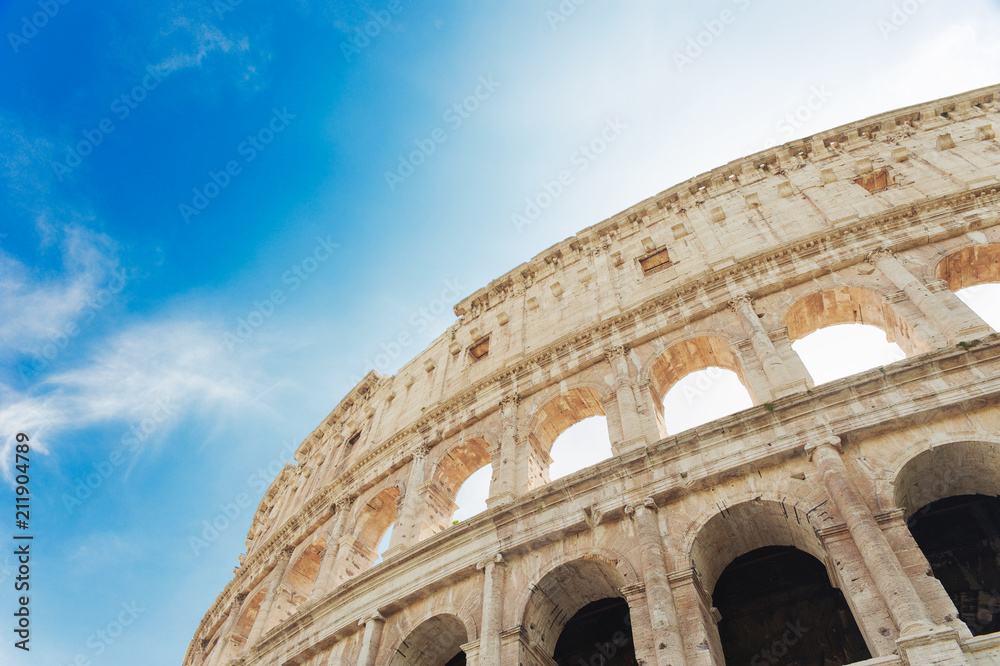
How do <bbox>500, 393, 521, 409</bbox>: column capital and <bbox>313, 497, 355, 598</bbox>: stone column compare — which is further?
<bbox>500, 393, 521, 409</bbox>: column capital

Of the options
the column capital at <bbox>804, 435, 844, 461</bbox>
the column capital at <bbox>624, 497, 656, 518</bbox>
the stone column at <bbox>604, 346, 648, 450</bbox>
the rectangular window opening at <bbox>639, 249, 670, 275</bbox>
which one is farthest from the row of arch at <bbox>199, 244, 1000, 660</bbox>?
the rectangular window opening at <bbox>639, 249, 670, 275</bbox>

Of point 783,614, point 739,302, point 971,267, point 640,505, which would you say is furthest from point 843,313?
point 640,505

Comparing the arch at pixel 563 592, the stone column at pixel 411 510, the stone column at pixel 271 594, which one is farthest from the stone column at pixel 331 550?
the arch at pixel 563 592

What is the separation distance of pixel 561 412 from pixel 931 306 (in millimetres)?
7830

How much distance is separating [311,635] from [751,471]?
9.37m

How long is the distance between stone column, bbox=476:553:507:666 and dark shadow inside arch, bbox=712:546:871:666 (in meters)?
3.83

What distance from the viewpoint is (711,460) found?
33.1ft

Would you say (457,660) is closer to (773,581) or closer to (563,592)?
(563,592)

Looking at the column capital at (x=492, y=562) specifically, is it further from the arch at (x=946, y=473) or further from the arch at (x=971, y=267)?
the arch at (x=971, y=267)

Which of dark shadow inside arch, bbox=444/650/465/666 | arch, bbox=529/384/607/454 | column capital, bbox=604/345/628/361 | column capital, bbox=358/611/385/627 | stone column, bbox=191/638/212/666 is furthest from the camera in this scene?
stone column, bbox=191/638/212/666

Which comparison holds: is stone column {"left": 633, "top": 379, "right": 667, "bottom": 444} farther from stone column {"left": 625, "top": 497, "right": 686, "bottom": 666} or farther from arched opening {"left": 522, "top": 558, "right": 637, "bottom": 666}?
arched opening {"left": 522, "top": 558, "right": 637, "bottom": 666}

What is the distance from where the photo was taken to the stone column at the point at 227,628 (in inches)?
685

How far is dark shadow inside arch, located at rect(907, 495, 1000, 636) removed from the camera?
8.98 meters

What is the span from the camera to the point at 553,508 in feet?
35.9
